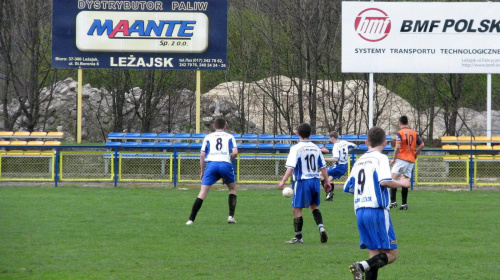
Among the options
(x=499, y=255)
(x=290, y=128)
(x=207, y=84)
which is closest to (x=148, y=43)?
(x=290, y=128)

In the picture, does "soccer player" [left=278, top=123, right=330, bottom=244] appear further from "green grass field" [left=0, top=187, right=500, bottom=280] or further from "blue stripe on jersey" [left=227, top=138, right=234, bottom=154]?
"blue stripe on jersey" [left=227, top=138, right=234, bottom=154]

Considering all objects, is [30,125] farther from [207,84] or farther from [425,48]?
[425,48]

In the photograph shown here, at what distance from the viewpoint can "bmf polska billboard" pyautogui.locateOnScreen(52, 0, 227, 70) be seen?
27.0 m

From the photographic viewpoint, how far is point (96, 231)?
11984 millimetres

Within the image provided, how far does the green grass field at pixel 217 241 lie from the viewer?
8.43 meters

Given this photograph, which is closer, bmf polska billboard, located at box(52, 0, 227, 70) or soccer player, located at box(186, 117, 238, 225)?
soccer player, located at box(186, 117, 238, 225)

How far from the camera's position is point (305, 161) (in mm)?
10562

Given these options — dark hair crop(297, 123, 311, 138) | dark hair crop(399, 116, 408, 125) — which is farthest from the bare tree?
dark hair crop(297, 123, 311, 138)

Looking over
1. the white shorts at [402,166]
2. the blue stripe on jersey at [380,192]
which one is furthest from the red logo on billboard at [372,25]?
the blue stripe on jersey at [380,192]

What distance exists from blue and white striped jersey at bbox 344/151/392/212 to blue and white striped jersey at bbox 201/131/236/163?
5718 millimetres

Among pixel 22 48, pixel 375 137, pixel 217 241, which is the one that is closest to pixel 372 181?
pixel 375 137

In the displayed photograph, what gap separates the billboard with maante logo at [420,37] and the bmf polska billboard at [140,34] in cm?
502

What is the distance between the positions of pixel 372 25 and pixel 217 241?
56.0ft

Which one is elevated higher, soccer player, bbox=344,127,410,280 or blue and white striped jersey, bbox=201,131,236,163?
blue and white striped jersey, bbox=201,131,236,163
